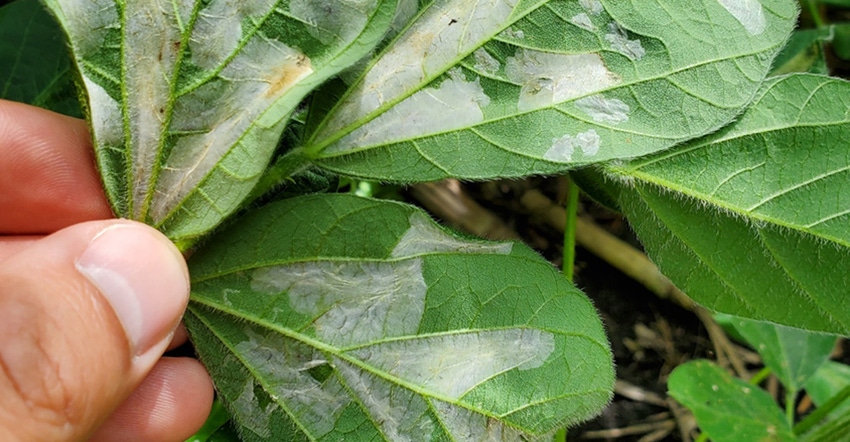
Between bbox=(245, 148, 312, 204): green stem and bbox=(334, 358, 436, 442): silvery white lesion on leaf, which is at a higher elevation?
bbox=(245, 148, 312, 204): green stem

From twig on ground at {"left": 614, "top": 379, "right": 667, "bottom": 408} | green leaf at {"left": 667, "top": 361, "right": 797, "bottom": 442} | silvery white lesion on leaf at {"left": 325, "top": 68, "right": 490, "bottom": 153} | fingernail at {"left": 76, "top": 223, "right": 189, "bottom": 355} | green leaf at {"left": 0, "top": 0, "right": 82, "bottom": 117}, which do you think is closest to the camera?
fingernail at {"left": 76, "top": 223, "right": 189, "bottom": 355}

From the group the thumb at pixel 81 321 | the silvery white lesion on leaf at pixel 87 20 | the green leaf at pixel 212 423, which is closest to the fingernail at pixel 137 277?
the thumb at pixel 81 321

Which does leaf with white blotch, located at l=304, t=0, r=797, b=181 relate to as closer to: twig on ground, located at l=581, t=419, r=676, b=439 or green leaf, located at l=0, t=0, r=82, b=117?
green leaf, located at l=0, t=0, r=82, b=117

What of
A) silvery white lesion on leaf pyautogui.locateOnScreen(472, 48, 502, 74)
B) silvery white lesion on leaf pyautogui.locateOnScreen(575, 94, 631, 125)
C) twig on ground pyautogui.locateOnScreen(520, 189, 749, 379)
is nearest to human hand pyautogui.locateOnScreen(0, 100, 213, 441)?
silvery white lesion on leaf pyautogui.locateOnScreen(472, 48, 502, 74)

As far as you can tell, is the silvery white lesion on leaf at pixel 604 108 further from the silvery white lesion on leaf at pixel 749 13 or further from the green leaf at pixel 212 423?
the green leaf at pixel 212 423

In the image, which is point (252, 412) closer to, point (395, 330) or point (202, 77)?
point (395, 330)

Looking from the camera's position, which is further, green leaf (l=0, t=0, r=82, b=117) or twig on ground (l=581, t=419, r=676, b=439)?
twig on ground (l=581, t=419, r=676, b=439)

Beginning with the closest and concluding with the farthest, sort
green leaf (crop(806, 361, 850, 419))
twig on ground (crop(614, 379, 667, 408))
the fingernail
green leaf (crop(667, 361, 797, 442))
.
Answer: the fingernail → green leaf (crop(667, 361, 797, 442)) → green leaf (crop(806, 361, 850, 419)) → twig on ground (crop(614, 379, 667, 408))

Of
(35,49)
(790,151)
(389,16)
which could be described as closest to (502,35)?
(389,16)
